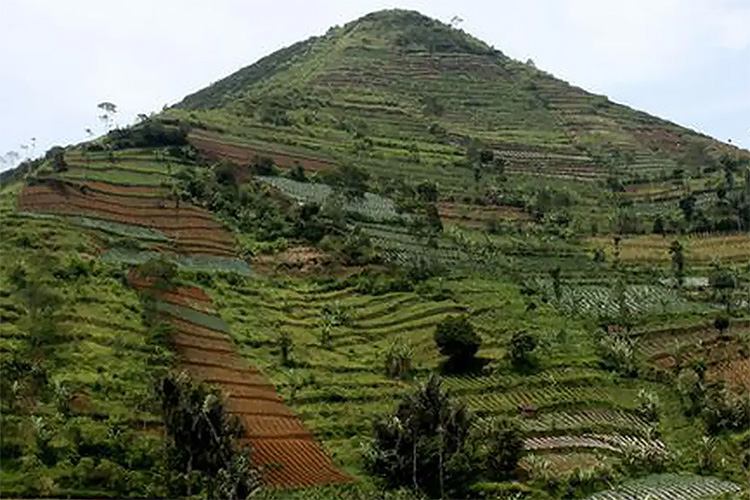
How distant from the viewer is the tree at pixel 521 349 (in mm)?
49875

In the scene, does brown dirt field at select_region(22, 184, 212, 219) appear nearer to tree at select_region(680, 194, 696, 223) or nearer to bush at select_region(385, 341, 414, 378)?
bush at select_region(385, 341, 414, 378)

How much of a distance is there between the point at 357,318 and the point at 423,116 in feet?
211

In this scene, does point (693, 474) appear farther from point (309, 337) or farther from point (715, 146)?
point (715, 146)

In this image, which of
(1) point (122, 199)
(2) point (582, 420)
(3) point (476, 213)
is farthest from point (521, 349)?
(3) point (476, 213)

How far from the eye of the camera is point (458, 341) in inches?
1961

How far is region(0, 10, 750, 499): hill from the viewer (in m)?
38.9

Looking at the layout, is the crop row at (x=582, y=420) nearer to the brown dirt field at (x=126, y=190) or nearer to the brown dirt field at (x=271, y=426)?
the brown dirt field at (x=271, y=426)

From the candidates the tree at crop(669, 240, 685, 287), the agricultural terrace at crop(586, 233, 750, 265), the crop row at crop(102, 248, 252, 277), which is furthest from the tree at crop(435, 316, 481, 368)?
the agricultural terrace at crop(586, 233, 750, 265)

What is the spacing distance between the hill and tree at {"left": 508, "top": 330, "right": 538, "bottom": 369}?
16cm

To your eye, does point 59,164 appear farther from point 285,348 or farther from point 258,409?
point 258,409

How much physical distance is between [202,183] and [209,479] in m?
39.8

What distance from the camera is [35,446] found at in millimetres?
35438

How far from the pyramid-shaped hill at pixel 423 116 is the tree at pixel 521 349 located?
38119mm

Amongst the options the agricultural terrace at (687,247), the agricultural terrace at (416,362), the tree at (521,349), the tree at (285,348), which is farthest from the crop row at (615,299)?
the tree at (285,348)
